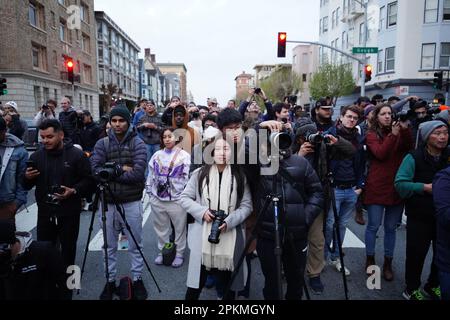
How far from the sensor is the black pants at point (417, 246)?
3.36 m

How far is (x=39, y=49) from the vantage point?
2517cm

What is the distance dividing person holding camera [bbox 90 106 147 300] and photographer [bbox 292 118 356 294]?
1.83 m

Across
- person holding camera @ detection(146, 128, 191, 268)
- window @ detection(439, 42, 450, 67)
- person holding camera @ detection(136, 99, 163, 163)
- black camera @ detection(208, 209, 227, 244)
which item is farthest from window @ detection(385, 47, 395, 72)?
Answer: black camera @ detection(208, 209, 227, 244)

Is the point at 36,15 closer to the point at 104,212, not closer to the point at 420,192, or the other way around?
the point at 104,212

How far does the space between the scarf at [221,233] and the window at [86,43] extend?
125 feet

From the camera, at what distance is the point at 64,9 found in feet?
97.7

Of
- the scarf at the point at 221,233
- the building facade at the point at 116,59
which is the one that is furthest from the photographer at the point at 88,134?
the building facade at the point at 116,59

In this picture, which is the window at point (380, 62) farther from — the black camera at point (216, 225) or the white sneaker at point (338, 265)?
the black camera at point (216, 225)

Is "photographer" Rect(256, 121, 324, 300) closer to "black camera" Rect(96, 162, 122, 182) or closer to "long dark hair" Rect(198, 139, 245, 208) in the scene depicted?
"long dark hair" Rect(198, 139, 245, 208)

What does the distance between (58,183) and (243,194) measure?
2.03 metres

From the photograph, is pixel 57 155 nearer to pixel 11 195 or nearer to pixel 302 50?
pixel 11 195

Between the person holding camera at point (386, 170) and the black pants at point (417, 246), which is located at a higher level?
the person holding camera at point (386, 170)

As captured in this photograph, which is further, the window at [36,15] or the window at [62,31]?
the window at [62,31]

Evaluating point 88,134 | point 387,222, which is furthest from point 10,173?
point 387,222
